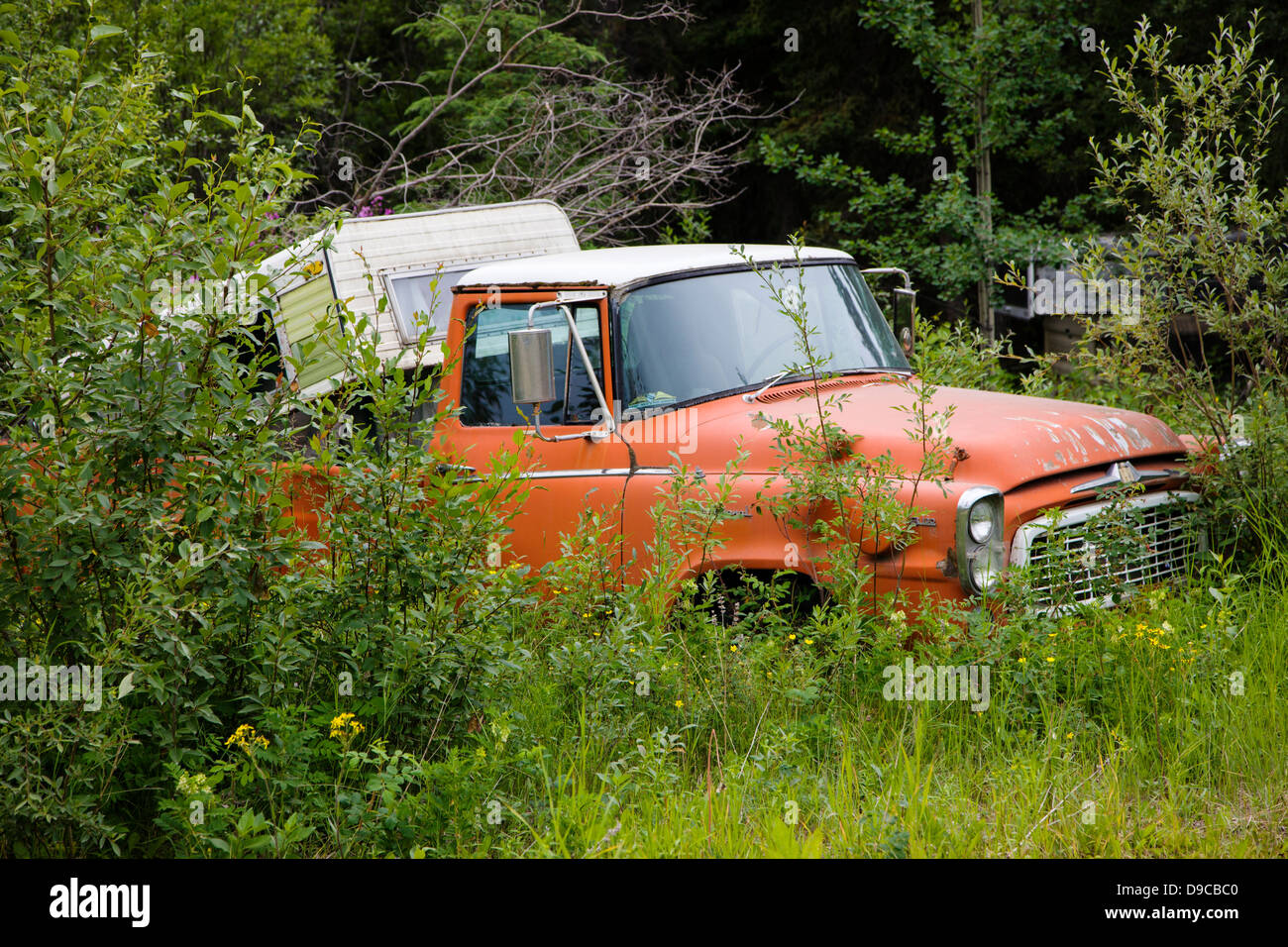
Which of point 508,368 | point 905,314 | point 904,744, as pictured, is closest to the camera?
point 904,744

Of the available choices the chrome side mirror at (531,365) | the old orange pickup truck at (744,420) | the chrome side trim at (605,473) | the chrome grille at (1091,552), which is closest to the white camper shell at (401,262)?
the old orange pickup truck at (744,420)

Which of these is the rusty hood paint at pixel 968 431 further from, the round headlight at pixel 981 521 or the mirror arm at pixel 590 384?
the mirror arm at pixel 590 384

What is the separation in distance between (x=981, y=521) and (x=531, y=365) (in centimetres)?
190

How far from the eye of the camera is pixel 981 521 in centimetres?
449

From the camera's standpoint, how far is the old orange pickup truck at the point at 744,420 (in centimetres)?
459

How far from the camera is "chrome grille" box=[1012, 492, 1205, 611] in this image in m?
4.57

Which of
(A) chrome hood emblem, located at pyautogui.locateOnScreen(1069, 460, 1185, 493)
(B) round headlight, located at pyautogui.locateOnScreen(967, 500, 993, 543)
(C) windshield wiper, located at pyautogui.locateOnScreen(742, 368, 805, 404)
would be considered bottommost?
(B) round headlight, located at pyautogui.locateOnScreen(967, 500, 993, 543)

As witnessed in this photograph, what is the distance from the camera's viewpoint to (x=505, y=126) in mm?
13828

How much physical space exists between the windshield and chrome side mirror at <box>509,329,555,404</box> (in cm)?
61

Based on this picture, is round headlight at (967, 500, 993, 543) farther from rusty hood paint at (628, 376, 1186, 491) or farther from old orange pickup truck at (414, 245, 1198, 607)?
rusty hood paint at (628, 376, 1186, 491)

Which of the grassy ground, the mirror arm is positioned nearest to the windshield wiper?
the mirror arm

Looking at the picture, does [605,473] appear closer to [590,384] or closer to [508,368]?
[590,384]

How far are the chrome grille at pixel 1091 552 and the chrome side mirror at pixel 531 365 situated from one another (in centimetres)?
200

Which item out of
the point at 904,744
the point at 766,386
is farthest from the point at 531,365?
the point at 904,744
